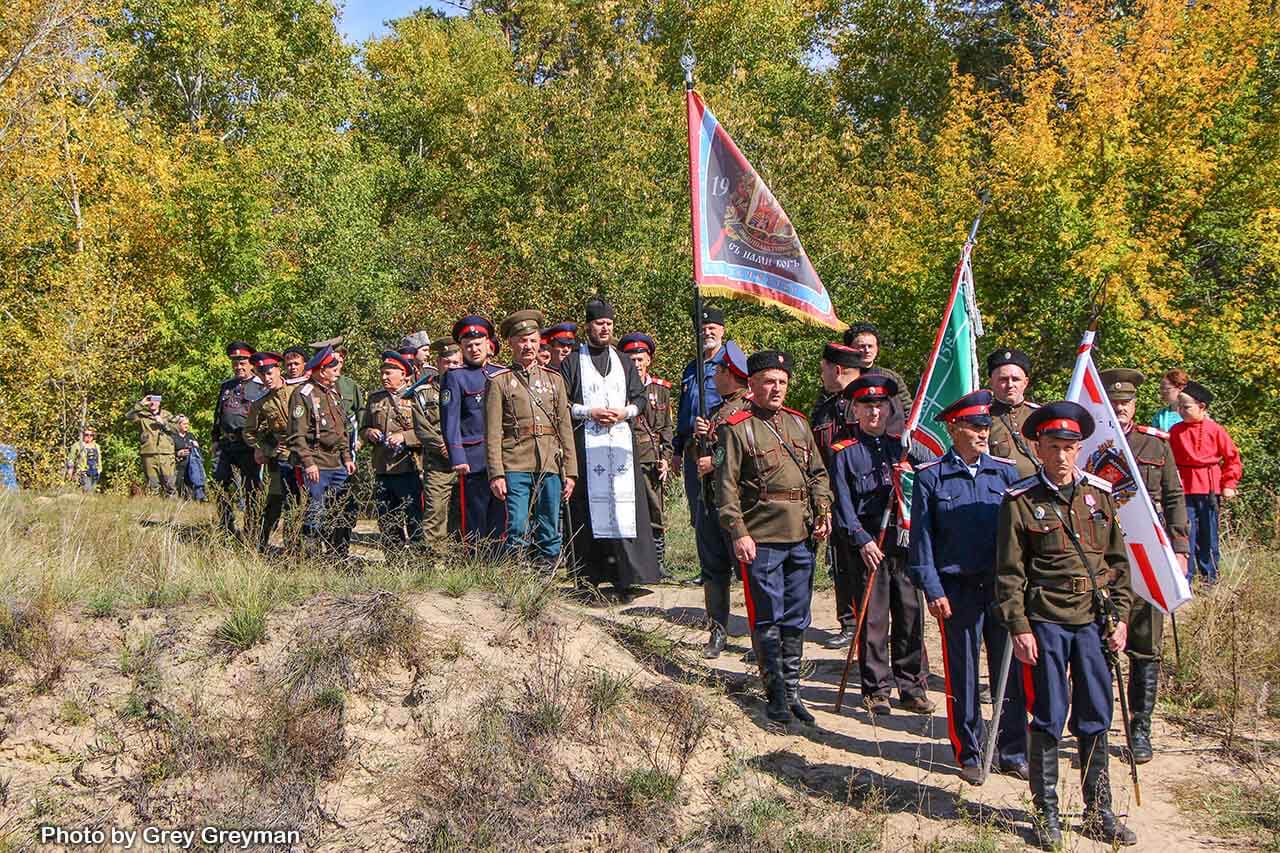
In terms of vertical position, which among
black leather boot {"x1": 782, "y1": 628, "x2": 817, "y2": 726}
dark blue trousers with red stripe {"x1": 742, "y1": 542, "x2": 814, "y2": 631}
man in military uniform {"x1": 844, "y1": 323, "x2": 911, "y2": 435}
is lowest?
black leather boot {"x1": 782, "y1": 628, "x2": 817, "y2": 726}

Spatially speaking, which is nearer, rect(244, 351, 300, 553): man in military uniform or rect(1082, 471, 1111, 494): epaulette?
rect(1082, 471, 1111, 494): epaulette

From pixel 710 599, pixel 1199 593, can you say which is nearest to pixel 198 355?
pixel 710 599

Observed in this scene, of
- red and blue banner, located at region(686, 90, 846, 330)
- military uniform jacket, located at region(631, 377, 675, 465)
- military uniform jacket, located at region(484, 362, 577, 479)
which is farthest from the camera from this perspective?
military uniform jacket, located at region(631, 377, 675, 465)

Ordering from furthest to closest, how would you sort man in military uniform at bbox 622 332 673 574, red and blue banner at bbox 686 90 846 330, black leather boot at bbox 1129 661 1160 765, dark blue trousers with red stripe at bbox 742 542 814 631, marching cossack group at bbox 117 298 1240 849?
man in military uniform at bbox 622 332 673 574
red and blue banner at bbox 686 90 846 330
dark blue trousers with red stripe at bbox 742 542 814 631
black leather boot at bbox 1129 661 1160 765
marching cossack group at bbox 117 298 1240 849

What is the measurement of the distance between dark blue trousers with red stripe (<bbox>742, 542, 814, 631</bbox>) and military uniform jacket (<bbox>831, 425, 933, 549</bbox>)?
580 millimetres

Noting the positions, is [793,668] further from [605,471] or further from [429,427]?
[429,427]

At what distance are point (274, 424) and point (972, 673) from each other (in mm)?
6286

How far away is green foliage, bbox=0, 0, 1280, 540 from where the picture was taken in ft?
56.0

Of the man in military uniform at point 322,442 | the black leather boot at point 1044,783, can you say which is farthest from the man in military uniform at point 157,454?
the black leather boot at point 1044,783

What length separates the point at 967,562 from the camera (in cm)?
561

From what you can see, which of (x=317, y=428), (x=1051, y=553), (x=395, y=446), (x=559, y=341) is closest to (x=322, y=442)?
(x=317, y=428)

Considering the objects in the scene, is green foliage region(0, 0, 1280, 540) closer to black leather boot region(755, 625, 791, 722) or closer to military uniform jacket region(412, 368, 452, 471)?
military uniform jacket region(412, 368, 452, 471)

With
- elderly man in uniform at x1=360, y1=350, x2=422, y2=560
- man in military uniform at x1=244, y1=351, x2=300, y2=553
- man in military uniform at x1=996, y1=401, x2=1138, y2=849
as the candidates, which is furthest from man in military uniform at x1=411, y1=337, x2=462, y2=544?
man in military uniform at x1=996, y1=401, x2=1138, y2=849

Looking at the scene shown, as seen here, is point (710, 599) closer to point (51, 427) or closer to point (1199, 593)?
point (1199, 593)
